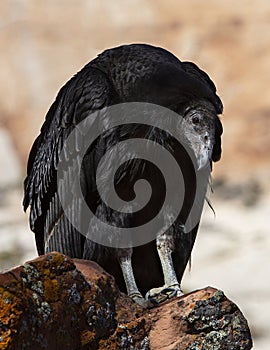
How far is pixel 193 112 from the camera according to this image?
7230mm

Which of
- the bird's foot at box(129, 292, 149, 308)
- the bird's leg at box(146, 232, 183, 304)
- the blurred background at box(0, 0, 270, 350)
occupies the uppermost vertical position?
the blurred background at box(0, 0, 270, 350)

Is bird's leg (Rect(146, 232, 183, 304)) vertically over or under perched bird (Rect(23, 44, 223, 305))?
under

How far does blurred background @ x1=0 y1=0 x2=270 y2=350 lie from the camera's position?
69.0 ft

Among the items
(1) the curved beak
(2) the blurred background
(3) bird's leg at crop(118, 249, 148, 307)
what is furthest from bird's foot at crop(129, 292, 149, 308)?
(2) the blurred background

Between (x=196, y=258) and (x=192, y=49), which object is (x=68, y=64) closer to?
(x=192, y=49)

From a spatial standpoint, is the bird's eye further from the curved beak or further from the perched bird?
the curved beak

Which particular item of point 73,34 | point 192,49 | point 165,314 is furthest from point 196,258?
point 165,314

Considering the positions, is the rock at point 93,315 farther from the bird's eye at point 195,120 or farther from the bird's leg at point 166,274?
the bird's eye at point 195,120

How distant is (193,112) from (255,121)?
57.5ft

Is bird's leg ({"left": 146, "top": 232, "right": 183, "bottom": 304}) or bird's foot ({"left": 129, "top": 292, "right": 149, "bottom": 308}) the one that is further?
bird's leg ({"left": 146, "top": 232, "right": 183, "bottom": 304})

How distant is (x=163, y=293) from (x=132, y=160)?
3.25 feet

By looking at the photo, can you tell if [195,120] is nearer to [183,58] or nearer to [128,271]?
[128,271]

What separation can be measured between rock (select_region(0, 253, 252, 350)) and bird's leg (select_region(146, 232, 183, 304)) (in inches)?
27.4

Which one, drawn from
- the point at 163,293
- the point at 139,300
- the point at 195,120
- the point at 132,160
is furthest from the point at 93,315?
the point at 195,120
